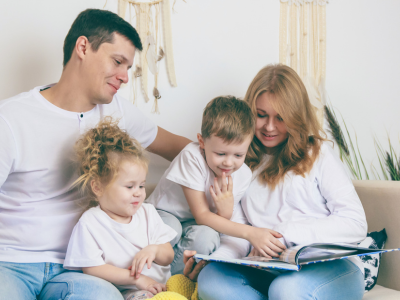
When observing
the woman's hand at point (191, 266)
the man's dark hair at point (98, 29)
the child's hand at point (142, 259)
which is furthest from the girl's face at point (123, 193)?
the man's dark hair at point (98, 29)

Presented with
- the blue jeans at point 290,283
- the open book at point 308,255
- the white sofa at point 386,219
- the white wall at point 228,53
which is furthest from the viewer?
the white wall at point 228,53

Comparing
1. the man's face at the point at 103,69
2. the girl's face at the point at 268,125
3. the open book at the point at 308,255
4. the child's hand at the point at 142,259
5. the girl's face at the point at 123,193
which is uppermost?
the man's face at the point at 103,69

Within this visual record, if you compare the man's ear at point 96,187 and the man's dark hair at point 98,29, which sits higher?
the man's dark hair at point 98,29

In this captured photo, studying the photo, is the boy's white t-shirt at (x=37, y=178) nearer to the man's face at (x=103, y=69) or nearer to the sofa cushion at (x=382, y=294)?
the man's face at (x=103, y=69)

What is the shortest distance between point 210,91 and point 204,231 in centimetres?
84

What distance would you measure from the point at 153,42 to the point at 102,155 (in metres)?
0.83

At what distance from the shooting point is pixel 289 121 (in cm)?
139

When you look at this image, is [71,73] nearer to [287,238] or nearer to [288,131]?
[288,131]

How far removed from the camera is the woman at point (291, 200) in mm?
1111

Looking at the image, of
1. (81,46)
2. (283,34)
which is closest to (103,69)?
(81,46)

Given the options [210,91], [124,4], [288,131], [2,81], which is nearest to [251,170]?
[288,131]

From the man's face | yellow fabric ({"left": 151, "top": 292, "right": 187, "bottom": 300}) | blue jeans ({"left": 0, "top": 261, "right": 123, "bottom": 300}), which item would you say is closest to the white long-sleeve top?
yellow fabric ({"left": 151, "top": 292, "right": 187, "bottom": 300})

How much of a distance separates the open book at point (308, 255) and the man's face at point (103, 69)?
2.30 ft

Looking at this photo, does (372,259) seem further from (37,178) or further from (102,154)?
(37,178)
